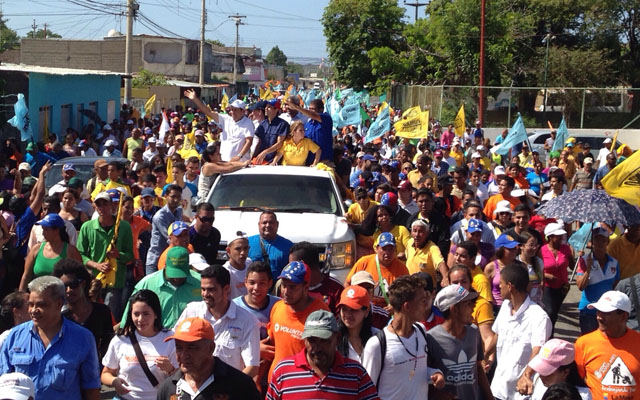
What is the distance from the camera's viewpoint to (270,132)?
516 inches

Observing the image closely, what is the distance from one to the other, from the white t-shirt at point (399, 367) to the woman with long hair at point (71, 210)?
17.4ft

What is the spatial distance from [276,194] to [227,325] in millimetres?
Result: 4706

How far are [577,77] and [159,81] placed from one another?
22.5 metres

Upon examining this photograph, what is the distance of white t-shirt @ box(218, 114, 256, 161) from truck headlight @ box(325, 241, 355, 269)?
162 inches

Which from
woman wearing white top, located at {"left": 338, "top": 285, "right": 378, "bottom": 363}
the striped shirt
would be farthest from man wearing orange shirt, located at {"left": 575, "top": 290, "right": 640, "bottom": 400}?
the striped shirt

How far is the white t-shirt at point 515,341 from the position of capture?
6656 millimetres

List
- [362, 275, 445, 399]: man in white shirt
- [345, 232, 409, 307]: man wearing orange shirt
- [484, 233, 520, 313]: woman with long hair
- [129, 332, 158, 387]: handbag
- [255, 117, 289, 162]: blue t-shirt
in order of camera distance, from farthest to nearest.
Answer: [255, 117, 289, 162]: blue t-shirt → [484, 233, 520, 313]: woman with long hair → [345, 232, 409, 307]: man wearing orange shirt → [129, 332, 158, 387]: handbag → [362, 275, 445, 399]: man in white shirt

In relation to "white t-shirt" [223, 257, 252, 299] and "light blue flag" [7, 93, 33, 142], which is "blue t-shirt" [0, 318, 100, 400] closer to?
"white t-shirt" [223, 257, 252, 299]

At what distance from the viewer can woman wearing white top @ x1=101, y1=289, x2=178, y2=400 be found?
5.84 m

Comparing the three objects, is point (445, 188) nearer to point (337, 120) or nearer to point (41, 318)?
point (41, 318)

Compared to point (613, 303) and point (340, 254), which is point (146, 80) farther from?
point (613, 303)

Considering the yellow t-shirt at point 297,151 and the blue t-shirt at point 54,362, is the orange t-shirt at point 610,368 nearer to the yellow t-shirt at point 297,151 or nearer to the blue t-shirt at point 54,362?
the blue t-shirt at point 54,362

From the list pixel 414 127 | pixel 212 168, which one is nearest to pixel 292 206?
pixel 212 168

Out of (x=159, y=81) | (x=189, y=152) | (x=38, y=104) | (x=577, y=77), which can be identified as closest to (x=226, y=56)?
(x=159, y=81)
